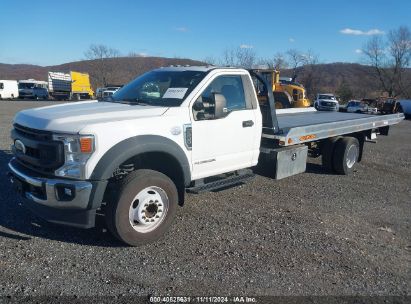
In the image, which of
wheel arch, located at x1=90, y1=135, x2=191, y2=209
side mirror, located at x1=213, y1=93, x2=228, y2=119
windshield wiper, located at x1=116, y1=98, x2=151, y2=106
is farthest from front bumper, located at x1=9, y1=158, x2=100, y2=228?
side mirror, located at x1=213, y1=93, x2=228, y2=119

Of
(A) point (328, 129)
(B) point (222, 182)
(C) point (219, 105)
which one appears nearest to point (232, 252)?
(B) point (222, 182)

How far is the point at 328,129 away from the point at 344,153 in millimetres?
878

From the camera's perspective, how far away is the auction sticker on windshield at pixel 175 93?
197 inches

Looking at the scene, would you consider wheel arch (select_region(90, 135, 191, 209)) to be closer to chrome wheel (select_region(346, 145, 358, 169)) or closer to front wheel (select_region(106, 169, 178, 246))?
front wheel (select_region(106, 169, 178, 246))

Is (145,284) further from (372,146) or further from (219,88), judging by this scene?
(372,146)

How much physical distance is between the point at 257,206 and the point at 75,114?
10.1 ft

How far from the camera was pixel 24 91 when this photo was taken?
46.5 meters

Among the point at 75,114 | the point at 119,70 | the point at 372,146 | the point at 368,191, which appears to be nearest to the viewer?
the point at 75,114

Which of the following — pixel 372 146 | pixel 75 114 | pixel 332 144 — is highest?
pixel 75 114

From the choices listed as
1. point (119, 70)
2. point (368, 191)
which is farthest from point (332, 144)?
point (119, 70)

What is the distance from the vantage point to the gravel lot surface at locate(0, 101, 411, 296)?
366 centimetres

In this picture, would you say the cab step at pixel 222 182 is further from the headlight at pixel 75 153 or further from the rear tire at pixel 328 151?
the rear tire at pixel 328 151

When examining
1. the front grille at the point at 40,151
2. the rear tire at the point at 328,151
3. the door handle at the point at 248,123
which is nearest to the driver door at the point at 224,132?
the door handle at the point at 248,123

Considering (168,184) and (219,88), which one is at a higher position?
(219,88)
